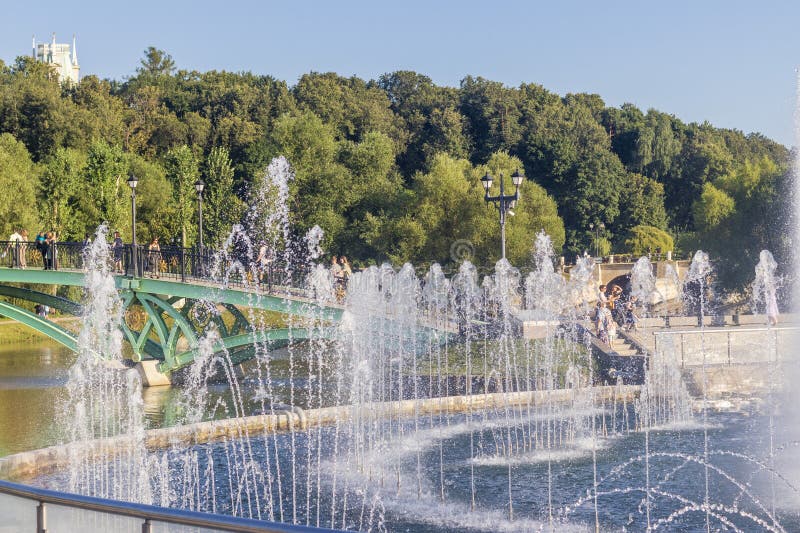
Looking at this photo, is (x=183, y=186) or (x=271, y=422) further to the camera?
(x=183, y=186)

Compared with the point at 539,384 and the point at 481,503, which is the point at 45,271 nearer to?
the point at 539,384

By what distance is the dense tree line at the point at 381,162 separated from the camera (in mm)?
46156

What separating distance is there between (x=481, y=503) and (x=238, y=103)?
5819 cm

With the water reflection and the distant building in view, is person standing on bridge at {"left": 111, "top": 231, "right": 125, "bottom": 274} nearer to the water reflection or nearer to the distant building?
the water reflection

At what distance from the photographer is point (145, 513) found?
205 inches

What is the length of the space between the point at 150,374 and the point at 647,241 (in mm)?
49045

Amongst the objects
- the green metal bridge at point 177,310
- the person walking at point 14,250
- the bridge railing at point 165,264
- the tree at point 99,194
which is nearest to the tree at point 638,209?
the tree at point 99,194

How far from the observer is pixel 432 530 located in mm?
12023

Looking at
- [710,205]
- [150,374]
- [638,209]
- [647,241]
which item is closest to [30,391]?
[150,374]

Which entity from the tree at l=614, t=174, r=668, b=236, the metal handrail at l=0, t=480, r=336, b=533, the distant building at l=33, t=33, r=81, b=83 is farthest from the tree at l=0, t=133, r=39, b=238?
the distant building at l=33, t=33, r=81, b=83

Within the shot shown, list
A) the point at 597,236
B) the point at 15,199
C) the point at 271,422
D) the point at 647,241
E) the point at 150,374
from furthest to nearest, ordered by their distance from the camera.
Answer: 1. the point at 647,241
2. the point at 597,236
3. the point at 15,199
4. the point at 150,374
5. the point at 271,422

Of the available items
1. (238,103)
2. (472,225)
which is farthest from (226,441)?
(238,103)

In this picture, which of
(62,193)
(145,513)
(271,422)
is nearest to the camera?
(145,513)

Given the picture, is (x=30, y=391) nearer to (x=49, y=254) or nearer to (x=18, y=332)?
(x=49, y=254)
